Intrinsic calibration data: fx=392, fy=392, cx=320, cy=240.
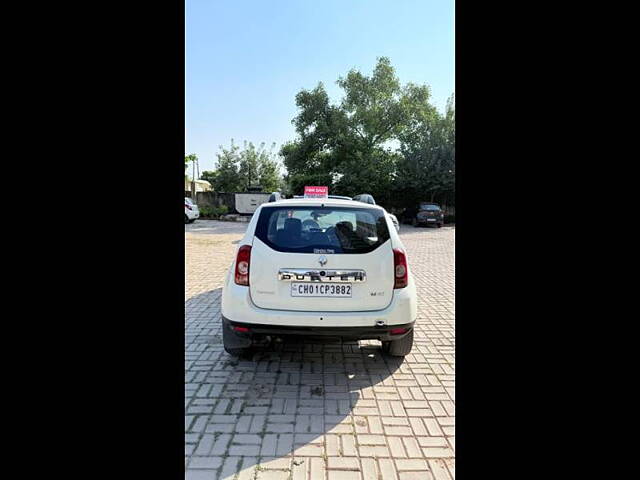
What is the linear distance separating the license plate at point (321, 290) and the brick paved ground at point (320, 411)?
852mm

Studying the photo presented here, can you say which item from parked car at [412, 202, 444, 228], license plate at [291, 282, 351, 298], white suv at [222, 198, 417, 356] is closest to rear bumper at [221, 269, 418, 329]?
white suv at [222, 198, 417, 356]

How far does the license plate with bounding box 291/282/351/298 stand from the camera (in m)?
3.46

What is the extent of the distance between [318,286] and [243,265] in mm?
718

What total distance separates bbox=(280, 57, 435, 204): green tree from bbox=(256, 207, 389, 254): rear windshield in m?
24.3

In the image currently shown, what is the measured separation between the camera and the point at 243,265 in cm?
358

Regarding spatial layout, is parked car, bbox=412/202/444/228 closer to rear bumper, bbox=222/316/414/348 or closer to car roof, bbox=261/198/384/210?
car roof, bbox=261/198/384/210

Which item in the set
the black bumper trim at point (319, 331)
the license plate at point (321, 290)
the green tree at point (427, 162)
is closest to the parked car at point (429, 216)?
the green tree at point (427, 162)
